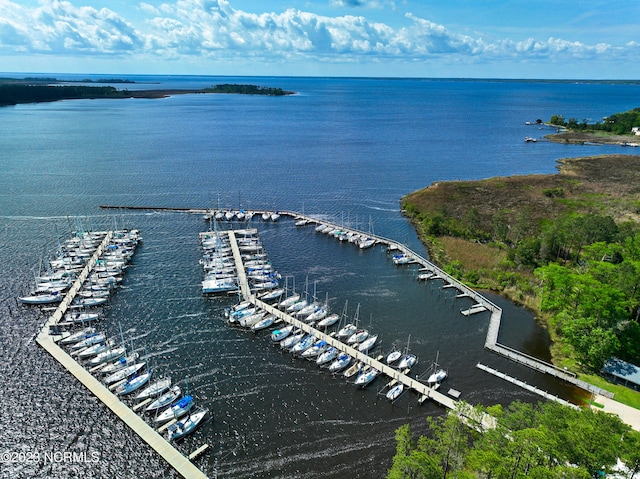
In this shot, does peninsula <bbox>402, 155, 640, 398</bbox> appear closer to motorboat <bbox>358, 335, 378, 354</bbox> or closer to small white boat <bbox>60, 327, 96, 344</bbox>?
motorboat <bbox>358, 335, 378, 354</bbox>

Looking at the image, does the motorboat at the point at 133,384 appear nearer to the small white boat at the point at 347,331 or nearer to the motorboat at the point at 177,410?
the motorboat at the point at 177,410

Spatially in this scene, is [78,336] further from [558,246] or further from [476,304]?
[558,246]

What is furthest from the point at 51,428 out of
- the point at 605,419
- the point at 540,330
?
the point at 540,330

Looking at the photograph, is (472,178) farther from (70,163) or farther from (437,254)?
(70,163)

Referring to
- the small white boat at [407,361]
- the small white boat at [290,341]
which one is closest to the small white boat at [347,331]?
the small white boat at [290,341]

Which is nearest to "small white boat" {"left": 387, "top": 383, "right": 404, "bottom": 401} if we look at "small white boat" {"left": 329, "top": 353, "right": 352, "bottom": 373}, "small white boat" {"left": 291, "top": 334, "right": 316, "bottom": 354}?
"small white boat" {"left": 329, "top": 353, "right": 352, "bottom": 373}

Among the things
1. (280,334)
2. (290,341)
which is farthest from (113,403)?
(290,341)

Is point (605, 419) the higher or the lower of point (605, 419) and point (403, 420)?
the higher
